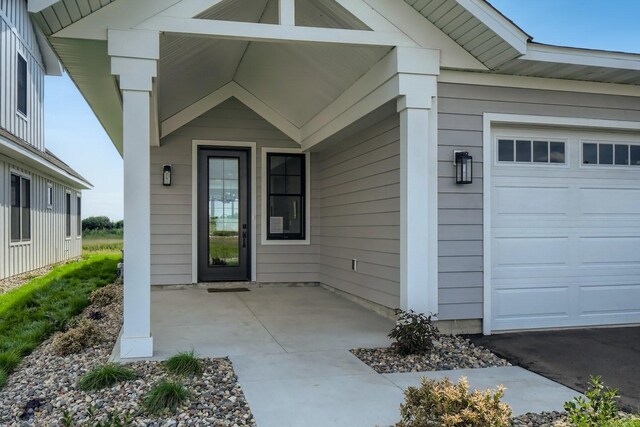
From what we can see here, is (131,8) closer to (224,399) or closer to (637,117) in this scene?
(224,399)

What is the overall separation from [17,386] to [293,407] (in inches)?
84.8

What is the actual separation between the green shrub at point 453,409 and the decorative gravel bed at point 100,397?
40.3 inches

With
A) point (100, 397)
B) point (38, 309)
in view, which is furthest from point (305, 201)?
point (100, 397)

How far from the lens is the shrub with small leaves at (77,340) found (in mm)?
4566

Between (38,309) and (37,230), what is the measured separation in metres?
6.34

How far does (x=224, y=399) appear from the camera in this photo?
3422 millimetres

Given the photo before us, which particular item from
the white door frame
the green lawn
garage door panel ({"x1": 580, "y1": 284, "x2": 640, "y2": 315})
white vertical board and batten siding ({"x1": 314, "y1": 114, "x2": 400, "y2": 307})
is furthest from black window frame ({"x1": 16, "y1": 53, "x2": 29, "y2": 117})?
garage door panel ({"x1": 580, "y1": 284, "x2": 640, "y2": 315})

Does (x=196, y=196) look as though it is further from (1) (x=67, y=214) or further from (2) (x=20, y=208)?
(1) (x=67, y=214)

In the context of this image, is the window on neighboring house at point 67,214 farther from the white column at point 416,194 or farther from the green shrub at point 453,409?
the green shrub at point 453,409

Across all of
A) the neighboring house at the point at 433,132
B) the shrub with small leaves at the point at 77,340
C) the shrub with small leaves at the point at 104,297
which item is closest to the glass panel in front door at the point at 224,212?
the shrub with small leaves at the point at 104,297

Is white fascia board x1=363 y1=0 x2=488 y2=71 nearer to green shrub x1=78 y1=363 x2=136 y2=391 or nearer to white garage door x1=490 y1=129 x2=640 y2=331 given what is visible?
white garage door x1=490 y1=129 x2=640 y2=331

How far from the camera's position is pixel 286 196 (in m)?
8.84

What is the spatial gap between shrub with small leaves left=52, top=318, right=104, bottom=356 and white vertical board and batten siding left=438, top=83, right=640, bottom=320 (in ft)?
10.9

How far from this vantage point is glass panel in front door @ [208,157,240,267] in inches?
340
